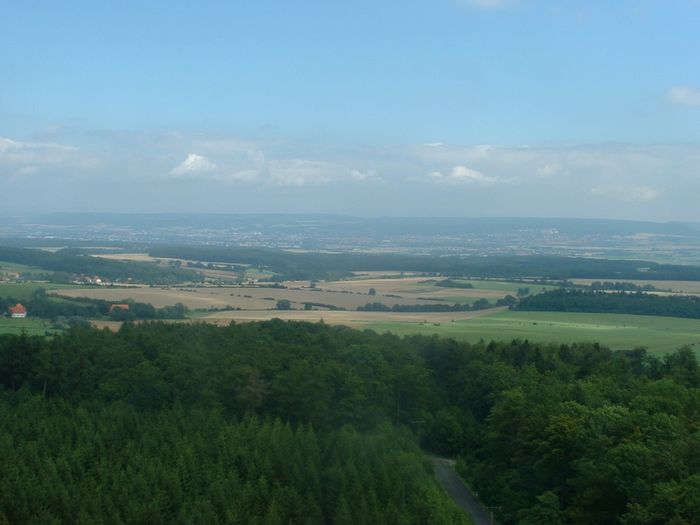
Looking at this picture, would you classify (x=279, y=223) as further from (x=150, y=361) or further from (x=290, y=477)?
(x=290, y=477)

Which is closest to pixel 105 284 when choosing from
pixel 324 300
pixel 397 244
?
pixel 324 300

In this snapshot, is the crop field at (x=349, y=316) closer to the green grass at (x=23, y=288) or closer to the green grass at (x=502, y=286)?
the green grass at (x=502, y=286)

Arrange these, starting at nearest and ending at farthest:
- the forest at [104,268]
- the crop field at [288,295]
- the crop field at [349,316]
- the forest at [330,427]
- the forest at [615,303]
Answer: the forest at [330,427] → the crop field at [349,316] → the forest at [615,303] → the crop field at [288,295] → the forest at [104,268]

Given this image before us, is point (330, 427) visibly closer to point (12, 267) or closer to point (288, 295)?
point (288, 295)

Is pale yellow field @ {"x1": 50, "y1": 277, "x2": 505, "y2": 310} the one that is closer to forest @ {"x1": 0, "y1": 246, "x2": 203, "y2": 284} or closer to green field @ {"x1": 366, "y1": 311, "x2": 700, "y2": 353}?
forest @ {"x1": 0, "y1": 246, "x2": 203, "y2": 284}

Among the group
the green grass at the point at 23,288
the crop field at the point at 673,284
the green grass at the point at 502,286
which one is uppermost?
the crop field at the point at 673,284

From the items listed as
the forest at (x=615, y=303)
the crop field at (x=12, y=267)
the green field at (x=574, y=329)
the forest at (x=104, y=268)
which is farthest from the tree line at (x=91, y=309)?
the forest at (x=615, y=303)

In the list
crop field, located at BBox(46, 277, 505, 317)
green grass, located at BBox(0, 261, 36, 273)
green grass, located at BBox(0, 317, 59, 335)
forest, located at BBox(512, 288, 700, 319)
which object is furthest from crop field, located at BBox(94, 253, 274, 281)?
forest, located at BBox(512, 288, 700, 319)
